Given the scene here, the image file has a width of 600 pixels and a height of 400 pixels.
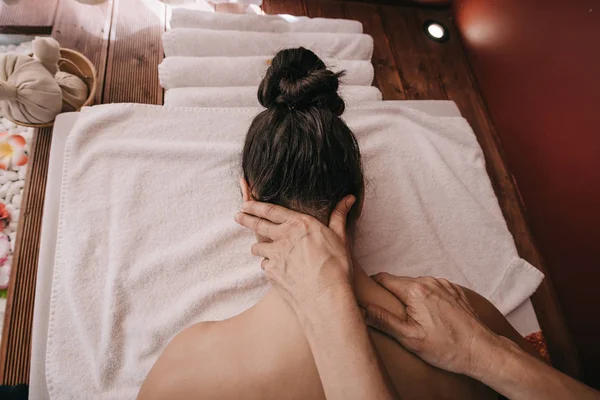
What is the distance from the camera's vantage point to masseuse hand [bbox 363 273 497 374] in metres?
0.73

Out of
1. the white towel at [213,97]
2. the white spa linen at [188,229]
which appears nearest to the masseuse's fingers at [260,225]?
the white spa linen at [188,229]

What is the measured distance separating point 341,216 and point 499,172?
3.91 ft

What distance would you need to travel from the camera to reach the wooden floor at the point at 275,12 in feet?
3.86

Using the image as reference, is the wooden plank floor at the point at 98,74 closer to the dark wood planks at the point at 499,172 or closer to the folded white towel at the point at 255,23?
the folded white towel at the point at 255,23

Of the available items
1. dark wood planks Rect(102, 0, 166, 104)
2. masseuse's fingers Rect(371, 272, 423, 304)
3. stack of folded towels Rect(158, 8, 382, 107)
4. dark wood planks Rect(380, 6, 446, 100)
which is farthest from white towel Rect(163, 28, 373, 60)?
masseuse's fingers Rect(371, 272, 423, 304)

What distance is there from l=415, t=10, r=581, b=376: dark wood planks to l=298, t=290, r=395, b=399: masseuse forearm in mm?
1142

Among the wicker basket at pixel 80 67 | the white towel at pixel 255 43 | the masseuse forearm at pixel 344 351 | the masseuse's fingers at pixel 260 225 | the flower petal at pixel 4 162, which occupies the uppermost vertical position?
the white towel at pixel 255 43

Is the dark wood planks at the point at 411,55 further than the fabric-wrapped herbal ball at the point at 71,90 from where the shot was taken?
Yes

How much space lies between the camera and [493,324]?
913 mm

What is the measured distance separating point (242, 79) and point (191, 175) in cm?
45

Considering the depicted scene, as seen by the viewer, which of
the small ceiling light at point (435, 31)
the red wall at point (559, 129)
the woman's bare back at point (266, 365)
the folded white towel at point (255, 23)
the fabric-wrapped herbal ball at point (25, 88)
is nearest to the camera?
the woman's bare back at point (266, 365)

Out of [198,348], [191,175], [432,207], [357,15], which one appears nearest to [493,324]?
[432,207]

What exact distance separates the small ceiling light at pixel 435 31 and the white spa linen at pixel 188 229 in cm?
73

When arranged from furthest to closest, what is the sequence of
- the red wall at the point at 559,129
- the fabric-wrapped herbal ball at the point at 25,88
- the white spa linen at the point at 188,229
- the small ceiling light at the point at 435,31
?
1. the small ceiling light at the point at 435,31
2. the red wall at the point at 559,129
3. the fabric-wrapped herbal ball at the point at 25,88
4. the white spa linen at the point at 188,229
